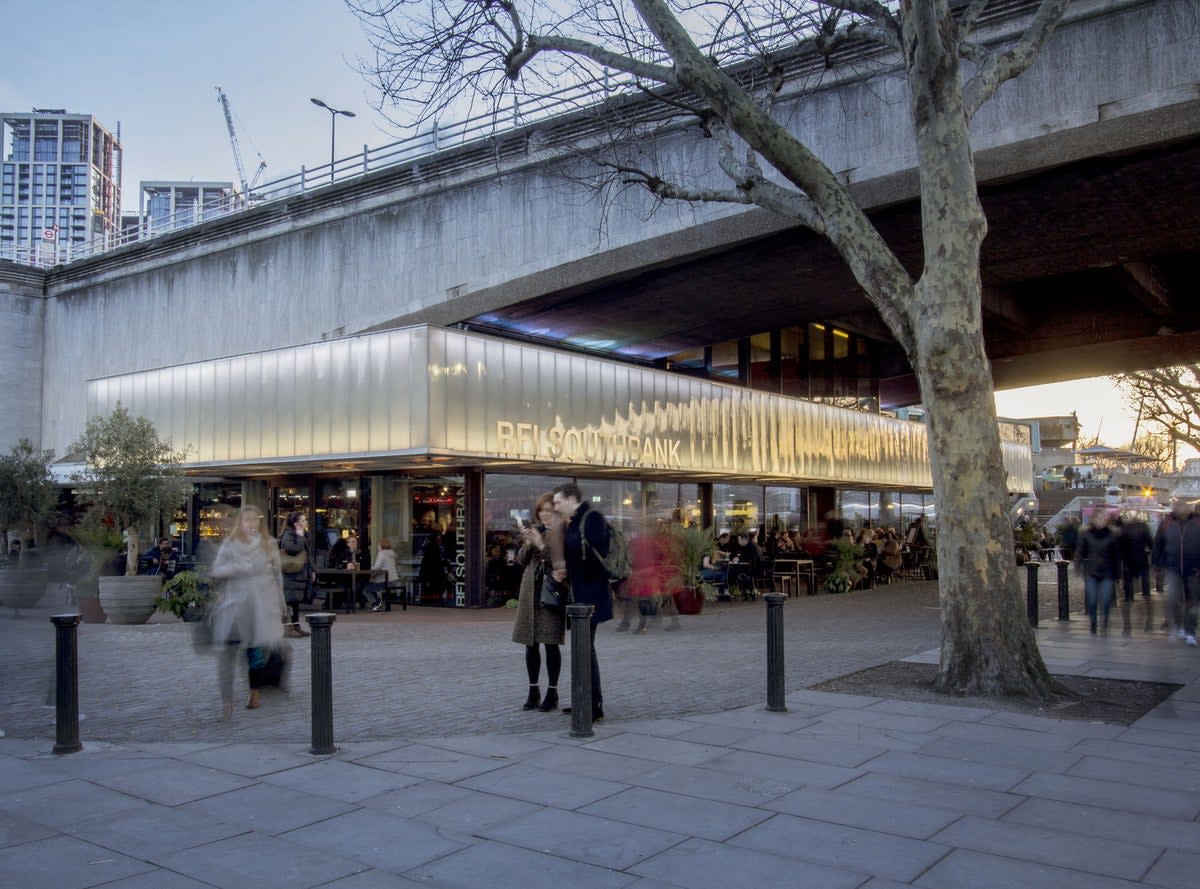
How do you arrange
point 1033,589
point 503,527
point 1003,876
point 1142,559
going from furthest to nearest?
point 503,527, point 1142,559, point 1033,589, point 1003,876

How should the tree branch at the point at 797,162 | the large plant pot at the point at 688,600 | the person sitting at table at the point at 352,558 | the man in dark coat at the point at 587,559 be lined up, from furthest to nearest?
the person sitting at table at the point at 352,558, the large plant pot at the point at 688,600, the tree branch at the point at 797,162, the man in dark coat at the point at 587,559

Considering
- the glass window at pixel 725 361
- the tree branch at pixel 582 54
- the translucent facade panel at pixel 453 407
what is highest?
the tree branch at pixel 582 54

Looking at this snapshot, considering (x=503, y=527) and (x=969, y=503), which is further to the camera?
(x=503, y=527)

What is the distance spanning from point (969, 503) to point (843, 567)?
1538cm

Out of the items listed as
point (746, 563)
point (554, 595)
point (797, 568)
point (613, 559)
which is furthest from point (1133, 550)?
point (554, 595)

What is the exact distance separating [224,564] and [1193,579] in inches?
472

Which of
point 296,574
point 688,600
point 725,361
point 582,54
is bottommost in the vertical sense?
point 688,600

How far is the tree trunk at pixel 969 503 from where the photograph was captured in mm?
9312

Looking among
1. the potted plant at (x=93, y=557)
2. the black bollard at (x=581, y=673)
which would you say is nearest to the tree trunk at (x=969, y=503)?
the black bollard at (x=581, y=673)

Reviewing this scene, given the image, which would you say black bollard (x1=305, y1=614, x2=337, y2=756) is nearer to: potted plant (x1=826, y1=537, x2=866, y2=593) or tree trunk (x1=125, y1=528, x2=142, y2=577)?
tree trunk (x1=125, y1=528, x2=142, y2=577)

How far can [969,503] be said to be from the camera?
938 centimetres

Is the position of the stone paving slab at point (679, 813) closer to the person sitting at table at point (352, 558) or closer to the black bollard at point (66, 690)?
the black bollard at point (66, 690)

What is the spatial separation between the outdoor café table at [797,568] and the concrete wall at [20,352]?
20.3 meters

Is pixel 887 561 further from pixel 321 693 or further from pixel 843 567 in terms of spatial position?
pixel 321 693
